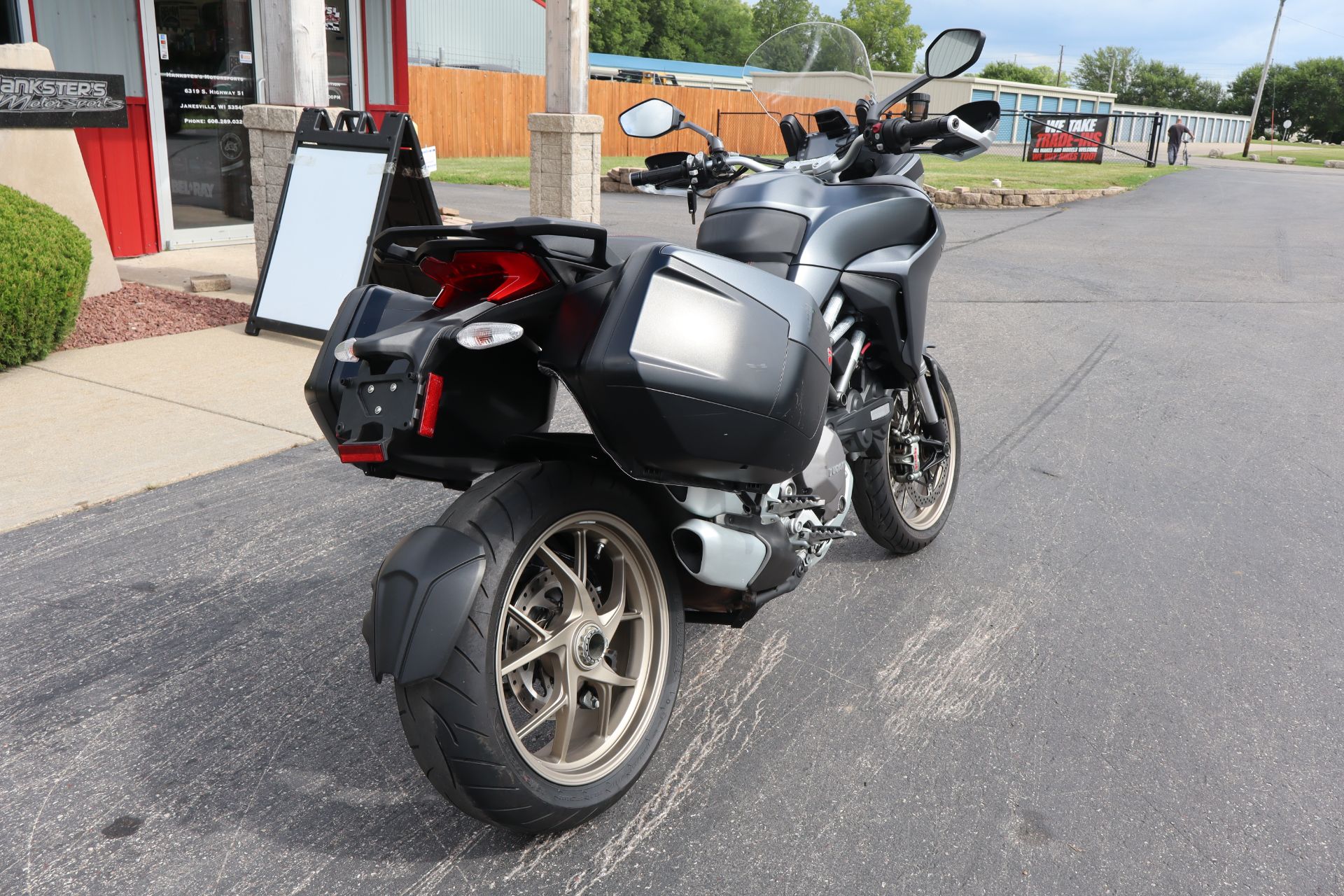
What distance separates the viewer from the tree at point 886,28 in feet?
288

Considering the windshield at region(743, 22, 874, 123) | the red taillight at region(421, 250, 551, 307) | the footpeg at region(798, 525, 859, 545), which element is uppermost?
the windshield at region(743, 22, 874, 123)

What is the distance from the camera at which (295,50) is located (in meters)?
7.36

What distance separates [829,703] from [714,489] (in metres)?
0.86

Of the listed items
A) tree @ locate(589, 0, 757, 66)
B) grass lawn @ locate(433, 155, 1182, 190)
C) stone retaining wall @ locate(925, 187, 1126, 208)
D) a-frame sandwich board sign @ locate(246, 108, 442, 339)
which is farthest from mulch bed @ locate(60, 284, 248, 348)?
tree @ locate(589, 0, 757, 66)

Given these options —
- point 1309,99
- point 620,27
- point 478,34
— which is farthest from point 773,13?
point 478,34

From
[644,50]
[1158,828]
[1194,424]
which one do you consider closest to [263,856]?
[1158,828]

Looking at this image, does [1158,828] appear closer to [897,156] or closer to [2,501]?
[897,156]

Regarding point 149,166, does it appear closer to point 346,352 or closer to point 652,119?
point 652,119

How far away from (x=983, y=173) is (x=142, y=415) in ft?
75.3

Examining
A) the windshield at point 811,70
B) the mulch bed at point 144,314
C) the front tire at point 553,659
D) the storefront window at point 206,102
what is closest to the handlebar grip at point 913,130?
the windshield at point 811,70

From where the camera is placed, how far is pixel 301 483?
180 inches

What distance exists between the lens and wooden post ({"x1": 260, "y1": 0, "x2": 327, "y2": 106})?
7270 mm

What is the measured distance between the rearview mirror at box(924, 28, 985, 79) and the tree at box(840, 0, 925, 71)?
295ft

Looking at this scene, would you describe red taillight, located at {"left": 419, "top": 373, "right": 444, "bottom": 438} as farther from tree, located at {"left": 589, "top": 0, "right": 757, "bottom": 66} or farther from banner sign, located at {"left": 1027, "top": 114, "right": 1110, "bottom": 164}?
tree, located at {"left": 589, "top": 0, "right": 757, "bottom": 66}
